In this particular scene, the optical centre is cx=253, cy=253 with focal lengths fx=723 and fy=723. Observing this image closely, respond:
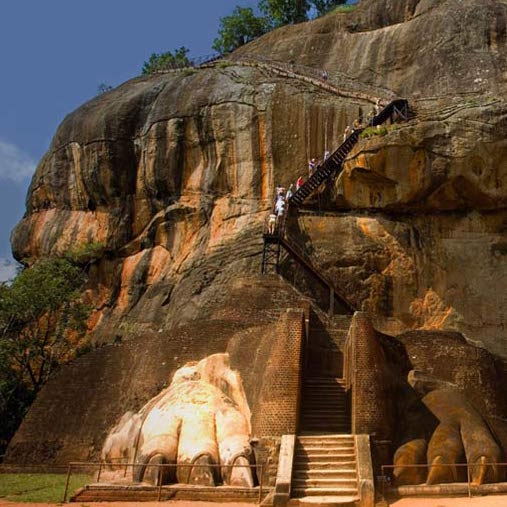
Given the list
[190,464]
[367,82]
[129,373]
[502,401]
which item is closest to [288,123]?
[367,82]

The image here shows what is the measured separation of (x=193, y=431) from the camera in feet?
54.4

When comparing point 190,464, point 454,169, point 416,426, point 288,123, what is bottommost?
point 190,464

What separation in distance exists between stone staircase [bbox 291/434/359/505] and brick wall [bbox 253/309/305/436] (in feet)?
1.96

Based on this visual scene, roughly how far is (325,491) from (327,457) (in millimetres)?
1119

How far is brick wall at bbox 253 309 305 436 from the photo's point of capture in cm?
1594

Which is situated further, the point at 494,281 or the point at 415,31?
the point at 415,31

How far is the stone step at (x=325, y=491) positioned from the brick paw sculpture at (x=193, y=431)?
139cm

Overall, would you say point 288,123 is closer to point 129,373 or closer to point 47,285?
point 47,285

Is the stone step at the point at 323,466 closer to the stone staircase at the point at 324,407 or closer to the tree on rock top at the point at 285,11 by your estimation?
the stone staircase at the point at 324,407

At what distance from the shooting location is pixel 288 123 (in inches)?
1235

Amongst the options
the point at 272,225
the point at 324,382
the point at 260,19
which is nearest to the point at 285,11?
the point at 260,19

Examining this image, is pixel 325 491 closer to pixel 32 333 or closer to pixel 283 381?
pixel 283 381

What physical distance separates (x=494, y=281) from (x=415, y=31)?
45.8ft

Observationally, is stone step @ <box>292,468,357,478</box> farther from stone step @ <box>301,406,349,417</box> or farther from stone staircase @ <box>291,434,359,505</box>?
stone step @ <box>301,406,349,417</box>
